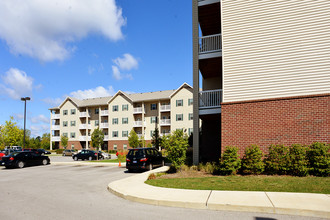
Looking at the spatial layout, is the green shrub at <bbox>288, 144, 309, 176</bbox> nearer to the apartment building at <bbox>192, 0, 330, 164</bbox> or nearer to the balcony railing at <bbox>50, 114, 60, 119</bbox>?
the apartment building at <bbox>192, 0, 330, 164</bbox>

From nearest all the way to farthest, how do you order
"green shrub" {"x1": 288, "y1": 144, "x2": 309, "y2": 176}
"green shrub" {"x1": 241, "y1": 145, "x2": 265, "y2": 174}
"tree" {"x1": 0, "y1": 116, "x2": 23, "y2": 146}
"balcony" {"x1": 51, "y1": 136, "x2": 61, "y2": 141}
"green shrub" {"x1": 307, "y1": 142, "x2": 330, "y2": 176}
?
1. "green shrub" {"x1": 307, "y1": 142, "x2": 330, "y2": 176}
2. "green shrub" {"x1": 288, "y1": 144, "x2": 309, "y2": 176}
3. "green shrub" {"x1": 241, "y1": 145, "x2": 265, "y2": 174}
4. "tree" {"x1": 0, "y1": 116, "x2": 23, "y2": 146}
5. "balcony" {"x1": 51, "y1": 136, "x2": 61, "y2": 141}

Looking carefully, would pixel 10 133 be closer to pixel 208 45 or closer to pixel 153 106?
pixel 153 106

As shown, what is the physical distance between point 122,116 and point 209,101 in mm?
38268

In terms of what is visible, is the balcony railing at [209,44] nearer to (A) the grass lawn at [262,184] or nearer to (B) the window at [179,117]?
(A) the grass lawn at [262,184]

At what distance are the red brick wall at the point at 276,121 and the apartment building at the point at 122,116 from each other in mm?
31588

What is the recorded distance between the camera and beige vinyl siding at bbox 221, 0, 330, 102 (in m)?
11.8

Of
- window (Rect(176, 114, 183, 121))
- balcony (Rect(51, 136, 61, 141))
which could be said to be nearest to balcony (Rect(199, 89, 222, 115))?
window (Rect(176, 114, 183, 121))

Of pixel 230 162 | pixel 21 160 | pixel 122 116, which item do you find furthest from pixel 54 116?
pixel 230 162

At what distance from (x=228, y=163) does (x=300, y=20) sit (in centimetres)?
831

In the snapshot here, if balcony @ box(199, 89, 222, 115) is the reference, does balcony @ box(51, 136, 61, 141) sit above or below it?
below

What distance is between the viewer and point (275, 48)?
41.2 ft

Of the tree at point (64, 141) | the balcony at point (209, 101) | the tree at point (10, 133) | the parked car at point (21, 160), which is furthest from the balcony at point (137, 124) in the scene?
the balcony at point (209, 101)

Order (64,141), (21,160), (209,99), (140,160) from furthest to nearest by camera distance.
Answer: (64,141) → (21,160) → (140,160) → (209,99)

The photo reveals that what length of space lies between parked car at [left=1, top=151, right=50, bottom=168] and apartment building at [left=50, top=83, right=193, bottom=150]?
27.2 metres
